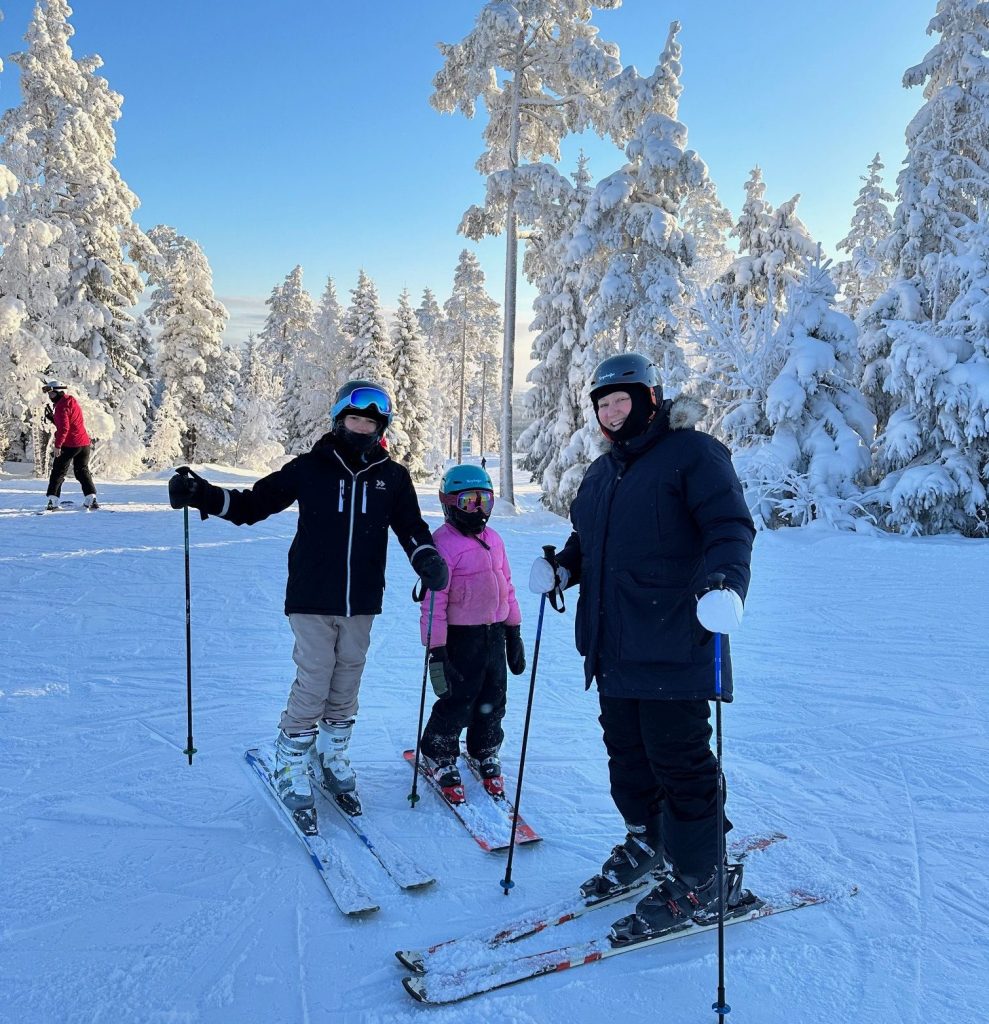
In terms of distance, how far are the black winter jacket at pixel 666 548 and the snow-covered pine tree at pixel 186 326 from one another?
30410 mm

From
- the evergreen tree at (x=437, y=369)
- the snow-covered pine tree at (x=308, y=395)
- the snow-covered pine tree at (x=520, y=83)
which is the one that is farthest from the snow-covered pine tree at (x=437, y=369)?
the snow-covered pine tree at (x=520, y=83)

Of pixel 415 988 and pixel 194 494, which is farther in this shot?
pixel 194 494

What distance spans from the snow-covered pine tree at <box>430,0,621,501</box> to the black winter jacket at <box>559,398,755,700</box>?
1727 centimetres

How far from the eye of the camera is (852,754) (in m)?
4.84

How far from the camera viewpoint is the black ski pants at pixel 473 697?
416 centimetres

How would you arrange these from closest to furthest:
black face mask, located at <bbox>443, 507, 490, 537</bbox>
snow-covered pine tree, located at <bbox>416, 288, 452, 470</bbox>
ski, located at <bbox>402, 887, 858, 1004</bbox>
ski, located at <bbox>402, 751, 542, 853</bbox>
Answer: ski, located at <bbox>402, 887, 858, 1004</bbox>
ski, located at <bbox>402, 751, 542, 853</bbox>
black face mask, located at <bbox>443, 507, 490, 537</bbox>
snow-covered pine tree, located at <bbox>416, 288, 452, 470</bbox>

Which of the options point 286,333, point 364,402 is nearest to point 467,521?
point 364,402

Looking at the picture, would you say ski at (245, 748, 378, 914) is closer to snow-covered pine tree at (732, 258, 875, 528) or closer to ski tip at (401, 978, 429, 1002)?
ski tip at (401, 978, 429, 1002)

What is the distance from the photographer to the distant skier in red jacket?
492 inches

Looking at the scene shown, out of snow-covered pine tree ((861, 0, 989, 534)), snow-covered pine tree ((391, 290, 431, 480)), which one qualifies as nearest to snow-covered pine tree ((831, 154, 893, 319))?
snow-covered pine tree ((861, 0, 989, 534))

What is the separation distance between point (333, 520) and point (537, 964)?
223cm

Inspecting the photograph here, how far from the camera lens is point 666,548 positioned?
291cm

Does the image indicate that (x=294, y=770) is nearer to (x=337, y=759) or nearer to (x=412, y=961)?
(x=337, y=759)

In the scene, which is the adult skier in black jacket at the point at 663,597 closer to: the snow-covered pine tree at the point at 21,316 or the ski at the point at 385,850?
the ski at the point at 385,850
